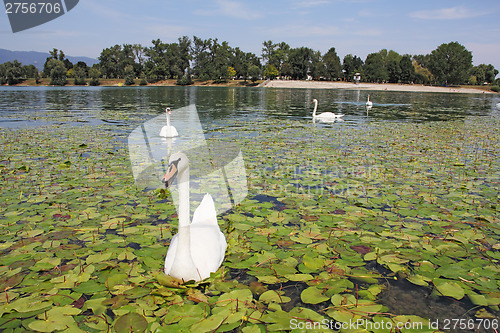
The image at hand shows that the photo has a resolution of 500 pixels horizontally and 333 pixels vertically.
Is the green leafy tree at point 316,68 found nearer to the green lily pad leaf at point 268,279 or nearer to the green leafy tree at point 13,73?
the green leafy tree at point 13,73

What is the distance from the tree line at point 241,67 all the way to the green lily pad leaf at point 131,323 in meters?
125

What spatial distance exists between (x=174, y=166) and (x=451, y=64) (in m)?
146

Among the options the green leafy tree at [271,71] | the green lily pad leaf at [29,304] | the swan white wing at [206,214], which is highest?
the green leafy tree at [271,71]

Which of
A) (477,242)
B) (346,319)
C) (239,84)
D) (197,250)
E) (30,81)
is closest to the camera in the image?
(346,319)

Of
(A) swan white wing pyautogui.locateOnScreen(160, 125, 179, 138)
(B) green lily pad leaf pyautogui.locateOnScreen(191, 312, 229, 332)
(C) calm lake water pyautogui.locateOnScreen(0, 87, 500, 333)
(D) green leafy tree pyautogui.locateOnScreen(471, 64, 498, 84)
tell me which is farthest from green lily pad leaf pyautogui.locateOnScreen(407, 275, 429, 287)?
(D) green leafy tree pyautogui.locateOnScreen(471, 64, 498, 84)

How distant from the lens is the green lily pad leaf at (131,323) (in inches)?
128

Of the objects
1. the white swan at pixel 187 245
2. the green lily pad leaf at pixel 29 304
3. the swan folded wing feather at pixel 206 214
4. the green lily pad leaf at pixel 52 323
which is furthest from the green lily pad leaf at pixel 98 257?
the swan folded wing feather at pixel 206 214

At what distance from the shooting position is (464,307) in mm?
3693

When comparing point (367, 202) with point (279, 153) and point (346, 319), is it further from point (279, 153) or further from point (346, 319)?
point (279, 153)

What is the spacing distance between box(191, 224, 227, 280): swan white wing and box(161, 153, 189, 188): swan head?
843 mm

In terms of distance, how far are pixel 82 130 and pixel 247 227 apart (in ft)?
42.1

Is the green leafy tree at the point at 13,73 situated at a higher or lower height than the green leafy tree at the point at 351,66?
lower

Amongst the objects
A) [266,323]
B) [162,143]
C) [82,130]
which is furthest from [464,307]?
[82,130]

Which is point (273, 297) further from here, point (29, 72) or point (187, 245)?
point (29, 72)
